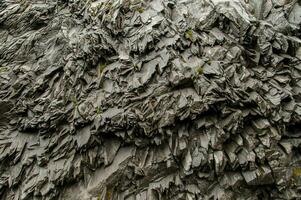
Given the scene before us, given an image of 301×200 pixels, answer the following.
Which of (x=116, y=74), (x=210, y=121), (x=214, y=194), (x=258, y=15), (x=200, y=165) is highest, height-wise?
(x=258, y=15)

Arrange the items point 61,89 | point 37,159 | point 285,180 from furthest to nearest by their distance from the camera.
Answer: point 61,89 → point 37,159 → point 285,180

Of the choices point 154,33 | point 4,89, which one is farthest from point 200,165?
point 4,89

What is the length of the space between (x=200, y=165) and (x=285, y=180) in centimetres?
345

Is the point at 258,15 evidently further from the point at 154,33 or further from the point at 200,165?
the point at 200,165

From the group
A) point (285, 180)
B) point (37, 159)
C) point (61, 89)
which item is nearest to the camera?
point (285, 180)

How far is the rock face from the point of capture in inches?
441

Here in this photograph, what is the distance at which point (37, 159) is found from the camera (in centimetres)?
1216

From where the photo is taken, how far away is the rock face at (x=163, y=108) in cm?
1120

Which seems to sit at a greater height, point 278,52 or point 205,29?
point 205,29

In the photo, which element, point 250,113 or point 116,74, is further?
point 116,74

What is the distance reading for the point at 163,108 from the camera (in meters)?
11.4

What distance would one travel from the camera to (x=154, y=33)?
12.6 metres

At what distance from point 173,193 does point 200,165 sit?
1.56m

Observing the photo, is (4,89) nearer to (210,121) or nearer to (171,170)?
→ (171,170)
